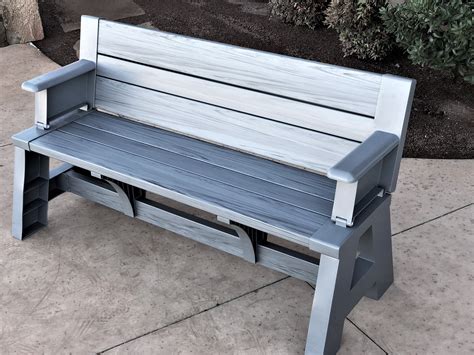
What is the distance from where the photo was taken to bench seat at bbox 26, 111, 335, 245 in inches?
107

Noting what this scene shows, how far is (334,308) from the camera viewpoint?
105 inches

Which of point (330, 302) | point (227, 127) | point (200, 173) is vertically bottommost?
point (330, 302)

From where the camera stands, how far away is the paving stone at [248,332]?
283 cm

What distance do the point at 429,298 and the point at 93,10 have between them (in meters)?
4.86

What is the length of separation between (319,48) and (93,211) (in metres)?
2.66

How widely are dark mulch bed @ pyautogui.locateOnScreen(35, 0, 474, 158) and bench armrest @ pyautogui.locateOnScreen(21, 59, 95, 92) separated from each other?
6.79ft

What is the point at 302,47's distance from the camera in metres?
5.71

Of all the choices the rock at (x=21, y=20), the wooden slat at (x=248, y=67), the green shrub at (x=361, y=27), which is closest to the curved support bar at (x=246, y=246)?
the wooden slat at (x=248, y=67)

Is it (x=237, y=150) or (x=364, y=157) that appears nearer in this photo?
(x=364, y=157)

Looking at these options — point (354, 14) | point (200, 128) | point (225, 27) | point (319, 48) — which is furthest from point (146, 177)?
point (225, 27)

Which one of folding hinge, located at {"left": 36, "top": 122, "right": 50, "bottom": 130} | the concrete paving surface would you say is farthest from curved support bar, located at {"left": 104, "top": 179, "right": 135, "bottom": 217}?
folding hinge, located at {"left": 36, "top": 122, "right": 50, "bottom": 130}

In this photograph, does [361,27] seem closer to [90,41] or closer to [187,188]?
[90,41]

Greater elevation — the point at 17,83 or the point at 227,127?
the point at 227,127

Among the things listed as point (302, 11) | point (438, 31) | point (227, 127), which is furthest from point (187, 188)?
point (302, 11)
